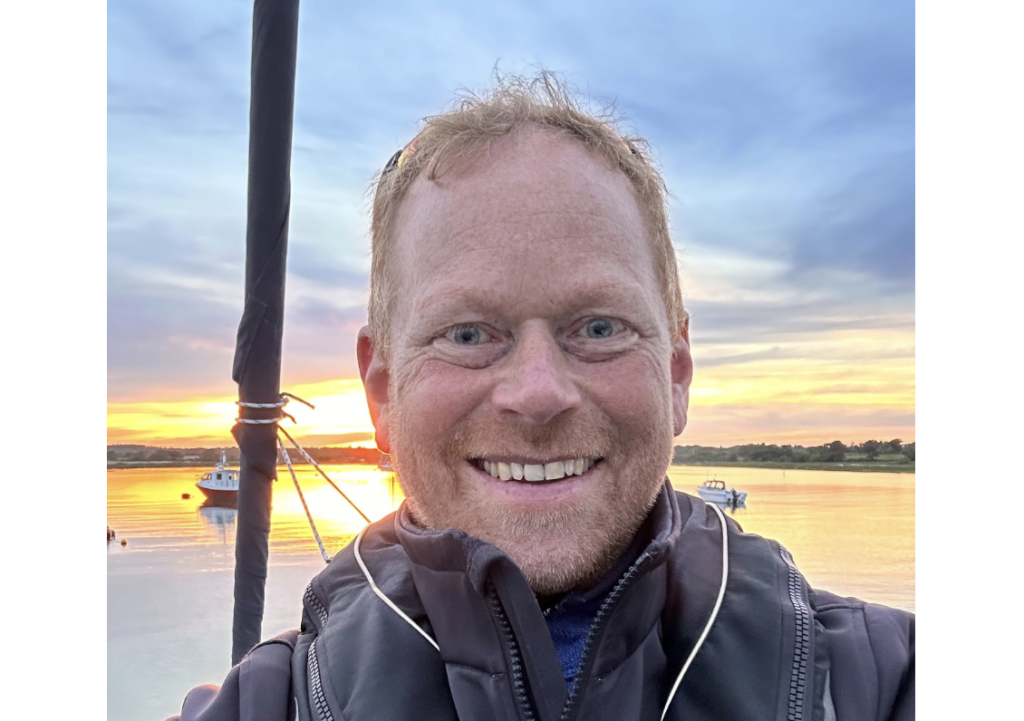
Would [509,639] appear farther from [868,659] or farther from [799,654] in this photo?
[868,659]

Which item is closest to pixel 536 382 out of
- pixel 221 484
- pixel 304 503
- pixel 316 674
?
pixel 316 674

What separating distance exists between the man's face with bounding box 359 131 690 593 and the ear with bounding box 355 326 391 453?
13cm

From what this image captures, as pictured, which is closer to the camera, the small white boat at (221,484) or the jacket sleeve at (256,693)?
the jacket sleeve at (256,693)

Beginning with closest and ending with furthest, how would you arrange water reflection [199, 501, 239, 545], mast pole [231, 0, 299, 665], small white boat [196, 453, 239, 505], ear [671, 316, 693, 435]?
ear [671, 316, 693, 435]
mast pole [231, 0, 299, 665]
small white boat [196, 453, 239, 505]
water reflection [199, 501, 239, 545]

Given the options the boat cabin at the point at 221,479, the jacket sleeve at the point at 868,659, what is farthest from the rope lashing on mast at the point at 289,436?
the jacket sleeve at the point at 868,659

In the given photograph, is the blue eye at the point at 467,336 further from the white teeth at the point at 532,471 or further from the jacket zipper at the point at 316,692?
the jacket zipper at the point at 316,692

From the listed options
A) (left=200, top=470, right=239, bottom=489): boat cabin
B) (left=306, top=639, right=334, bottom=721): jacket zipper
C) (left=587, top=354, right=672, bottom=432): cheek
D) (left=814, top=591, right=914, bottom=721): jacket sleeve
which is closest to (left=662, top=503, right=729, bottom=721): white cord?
(left=814, top=591, right=914, bottom=721): jacket sleeve

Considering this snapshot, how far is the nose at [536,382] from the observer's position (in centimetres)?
99

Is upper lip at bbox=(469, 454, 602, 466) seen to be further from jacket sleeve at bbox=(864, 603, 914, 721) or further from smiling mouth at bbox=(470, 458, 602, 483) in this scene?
jacket sleeve at bbox=(864, 603, 914, 721)

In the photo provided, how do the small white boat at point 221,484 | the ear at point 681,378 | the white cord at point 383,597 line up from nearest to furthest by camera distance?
the white cord at point 383,597 → the ear at point 681,378 → the small white boat at point 221,484

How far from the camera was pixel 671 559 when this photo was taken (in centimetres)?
114

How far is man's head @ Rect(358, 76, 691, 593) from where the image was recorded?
102cm
